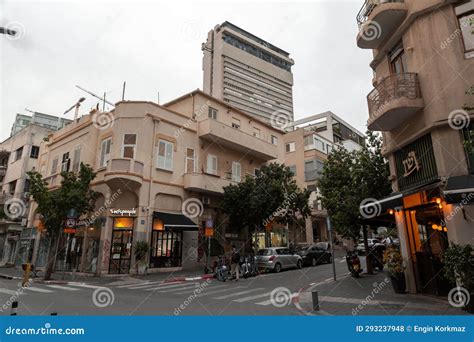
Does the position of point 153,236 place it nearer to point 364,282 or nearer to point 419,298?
point 364,282

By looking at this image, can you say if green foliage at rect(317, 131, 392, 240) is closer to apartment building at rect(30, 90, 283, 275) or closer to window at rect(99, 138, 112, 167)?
apartment building at rect(30, 90, 283, 275)

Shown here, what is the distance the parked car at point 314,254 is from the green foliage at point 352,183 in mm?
6774

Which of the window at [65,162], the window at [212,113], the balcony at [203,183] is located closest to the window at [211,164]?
the balcony at [203,183]

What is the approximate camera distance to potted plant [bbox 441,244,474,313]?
7285mm

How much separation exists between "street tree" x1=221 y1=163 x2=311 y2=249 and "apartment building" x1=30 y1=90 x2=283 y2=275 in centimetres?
168

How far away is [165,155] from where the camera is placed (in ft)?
74.0

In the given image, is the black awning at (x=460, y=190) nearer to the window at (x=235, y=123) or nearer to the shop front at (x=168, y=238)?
the shop front at (x=168, y=238)

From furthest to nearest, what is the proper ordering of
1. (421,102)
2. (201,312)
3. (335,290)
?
1. (335,290)
2. (421,102)
3. (201,312)

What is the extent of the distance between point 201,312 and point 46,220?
13978 millimetres

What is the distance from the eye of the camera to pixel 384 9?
425 inches

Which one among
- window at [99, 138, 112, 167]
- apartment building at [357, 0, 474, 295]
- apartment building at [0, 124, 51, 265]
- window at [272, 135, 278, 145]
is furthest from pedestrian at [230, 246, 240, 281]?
apartment building at [0, 124, 51, 265]

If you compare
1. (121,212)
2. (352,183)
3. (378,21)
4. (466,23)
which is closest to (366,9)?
(378,21)

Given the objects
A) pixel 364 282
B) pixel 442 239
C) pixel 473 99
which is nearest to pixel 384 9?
pixel 473 99

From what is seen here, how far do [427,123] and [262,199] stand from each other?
45.7ft
